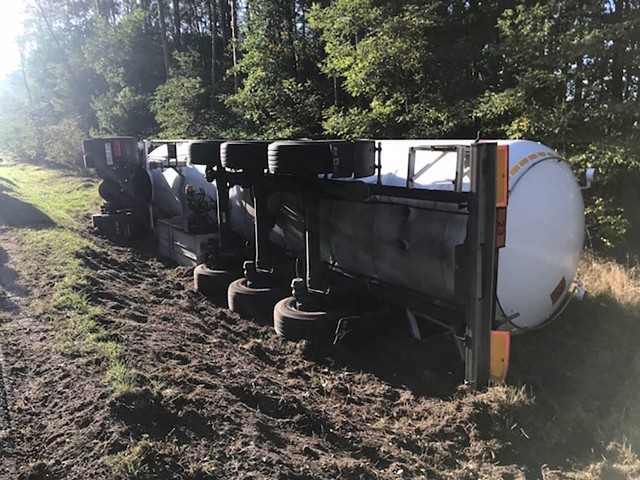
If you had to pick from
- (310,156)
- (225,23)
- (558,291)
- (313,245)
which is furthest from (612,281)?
(225,23)

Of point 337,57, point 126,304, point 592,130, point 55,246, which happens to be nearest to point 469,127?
point 592,130

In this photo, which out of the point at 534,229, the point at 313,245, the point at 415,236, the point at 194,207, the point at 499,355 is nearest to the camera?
the point at 499,355

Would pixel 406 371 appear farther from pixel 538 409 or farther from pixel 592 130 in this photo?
pixel 592 130

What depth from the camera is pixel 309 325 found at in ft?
19.5

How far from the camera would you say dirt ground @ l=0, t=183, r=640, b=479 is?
132 inches

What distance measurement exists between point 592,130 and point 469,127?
285 cm

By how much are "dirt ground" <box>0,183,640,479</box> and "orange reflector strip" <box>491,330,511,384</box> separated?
215 mm

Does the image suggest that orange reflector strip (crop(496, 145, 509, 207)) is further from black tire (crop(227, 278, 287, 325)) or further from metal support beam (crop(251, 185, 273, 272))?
black tire (crop(227, 278, 287, 325))

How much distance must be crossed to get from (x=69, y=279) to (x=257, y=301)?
2.59m

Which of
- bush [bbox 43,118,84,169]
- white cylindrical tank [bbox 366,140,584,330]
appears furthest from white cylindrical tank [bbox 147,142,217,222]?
bush [bbox 43,118,84,169]

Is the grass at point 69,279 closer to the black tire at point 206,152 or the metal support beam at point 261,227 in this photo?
the metal support beam at point 261,227

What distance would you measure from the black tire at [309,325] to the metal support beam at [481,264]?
1.70 meters

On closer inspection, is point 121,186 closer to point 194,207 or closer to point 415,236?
point 194,207

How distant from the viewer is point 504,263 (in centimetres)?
490
